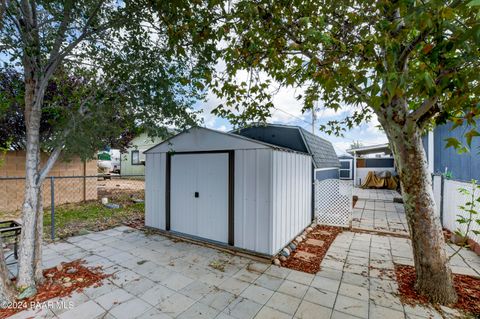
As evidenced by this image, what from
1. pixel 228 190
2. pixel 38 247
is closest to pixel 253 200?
pixel 228 190

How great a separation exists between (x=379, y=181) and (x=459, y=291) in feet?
38.2

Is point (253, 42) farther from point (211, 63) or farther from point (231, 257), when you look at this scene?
point (231, 257)

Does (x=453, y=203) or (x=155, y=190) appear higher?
(x=155, y=190)

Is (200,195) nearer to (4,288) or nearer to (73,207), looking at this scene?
(4,288)

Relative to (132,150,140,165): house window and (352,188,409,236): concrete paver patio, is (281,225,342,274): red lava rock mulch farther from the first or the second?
(132,150,140,165): house window

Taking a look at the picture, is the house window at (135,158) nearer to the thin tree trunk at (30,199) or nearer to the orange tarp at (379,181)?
the thin tree trunk at (30,199)

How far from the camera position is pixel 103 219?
19.9 feet

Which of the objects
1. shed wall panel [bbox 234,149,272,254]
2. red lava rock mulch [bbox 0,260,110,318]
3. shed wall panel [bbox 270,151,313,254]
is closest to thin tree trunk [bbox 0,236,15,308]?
red lava rock mulch [bbox 0,260,110,318]

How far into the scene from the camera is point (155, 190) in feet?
17.2

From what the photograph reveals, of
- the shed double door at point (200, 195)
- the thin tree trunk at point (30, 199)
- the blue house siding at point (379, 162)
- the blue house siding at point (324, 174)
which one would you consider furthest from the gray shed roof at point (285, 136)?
the blue house siding at point (379, 162)

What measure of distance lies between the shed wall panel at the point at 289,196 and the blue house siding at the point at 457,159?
2648 millimetres

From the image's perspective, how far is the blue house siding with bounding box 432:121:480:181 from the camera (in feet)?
16.0

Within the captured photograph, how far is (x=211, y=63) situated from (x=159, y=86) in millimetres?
850

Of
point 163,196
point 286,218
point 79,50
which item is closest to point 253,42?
point 79,50
